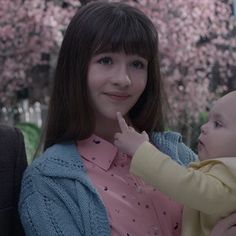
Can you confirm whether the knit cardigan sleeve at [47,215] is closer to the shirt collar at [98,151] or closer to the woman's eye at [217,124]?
the shirt collar at [98,151]

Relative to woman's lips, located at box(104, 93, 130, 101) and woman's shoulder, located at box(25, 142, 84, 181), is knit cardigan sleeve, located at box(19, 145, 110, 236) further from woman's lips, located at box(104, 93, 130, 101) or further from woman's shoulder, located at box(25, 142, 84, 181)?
woman's lips, located at box(104, 93, 130, 101)

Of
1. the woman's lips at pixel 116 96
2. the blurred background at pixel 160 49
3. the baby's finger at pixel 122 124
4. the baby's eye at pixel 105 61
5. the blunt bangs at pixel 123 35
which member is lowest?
the blurred background at pixel 160 49

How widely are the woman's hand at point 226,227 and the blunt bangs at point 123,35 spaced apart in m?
0.58

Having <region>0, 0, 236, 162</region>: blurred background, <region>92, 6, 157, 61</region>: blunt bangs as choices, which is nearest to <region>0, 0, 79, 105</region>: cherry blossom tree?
A: <region>0, 0, 236, 162</region>: blurred background

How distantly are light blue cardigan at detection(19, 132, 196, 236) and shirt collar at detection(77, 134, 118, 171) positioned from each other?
0.39 ft

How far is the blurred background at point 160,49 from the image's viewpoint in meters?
6.25

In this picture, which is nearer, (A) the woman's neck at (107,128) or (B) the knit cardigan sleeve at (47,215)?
(B) the knit cardigan sleeve at (47,215)

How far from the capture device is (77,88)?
72.0 inches

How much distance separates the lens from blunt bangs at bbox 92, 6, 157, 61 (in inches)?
69.8

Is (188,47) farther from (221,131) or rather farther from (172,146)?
(221,131)

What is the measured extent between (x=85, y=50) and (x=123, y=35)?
0.43ft

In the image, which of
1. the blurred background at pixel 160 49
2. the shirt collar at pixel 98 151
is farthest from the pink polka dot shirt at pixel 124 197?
the blurred background at pixel 160 49

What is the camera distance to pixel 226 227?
1.63 m

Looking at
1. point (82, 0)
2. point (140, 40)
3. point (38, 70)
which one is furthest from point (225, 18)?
point (140, 40)
